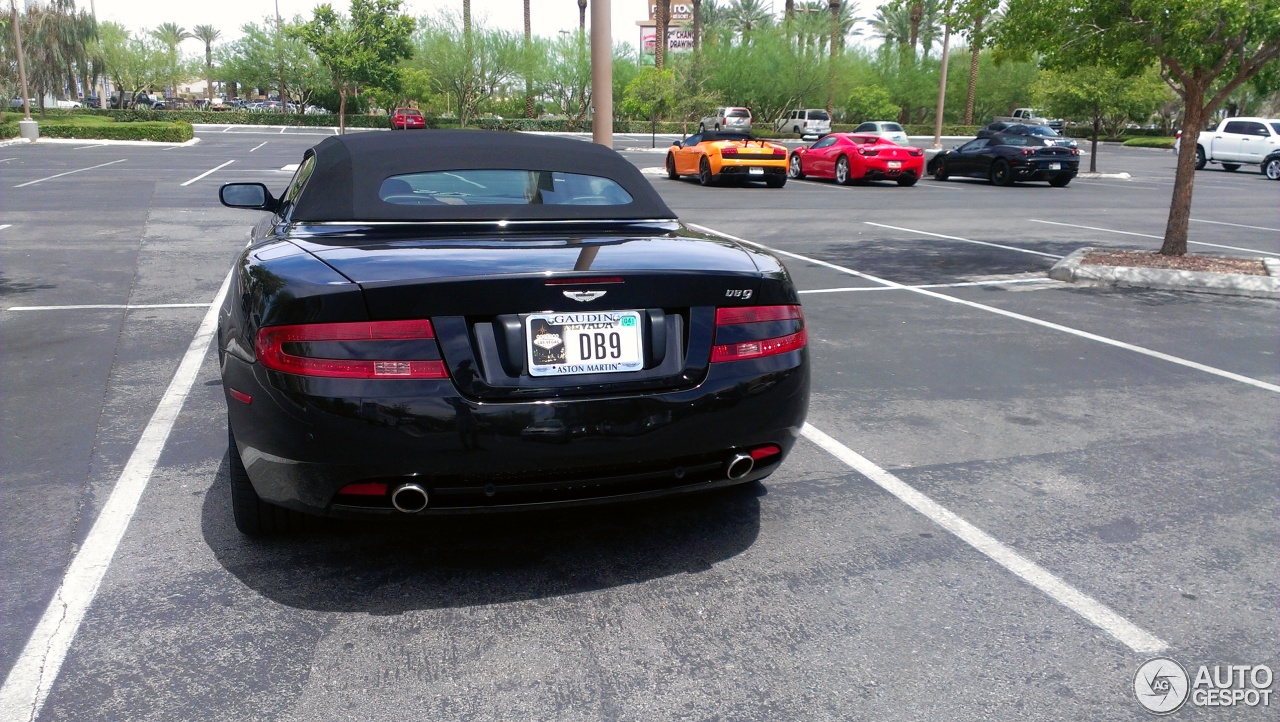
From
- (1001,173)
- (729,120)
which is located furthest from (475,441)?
(729,120)

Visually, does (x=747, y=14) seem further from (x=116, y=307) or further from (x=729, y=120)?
(x=116, y=307)

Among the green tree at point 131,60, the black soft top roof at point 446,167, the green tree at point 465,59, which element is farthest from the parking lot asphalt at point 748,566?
the green tree at point 131,60

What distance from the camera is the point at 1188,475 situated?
4613 mm

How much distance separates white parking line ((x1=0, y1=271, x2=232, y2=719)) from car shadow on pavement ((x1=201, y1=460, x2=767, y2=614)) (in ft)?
1.14

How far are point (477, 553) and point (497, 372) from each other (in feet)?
3.07

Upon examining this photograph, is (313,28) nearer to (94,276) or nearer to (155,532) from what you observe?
(94,276)

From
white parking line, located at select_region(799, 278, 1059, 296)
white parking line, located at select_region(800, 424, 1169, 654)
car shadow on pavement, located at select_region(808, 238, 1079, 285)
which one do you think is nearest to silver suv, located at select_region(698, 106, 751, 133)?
car shadow on pavement, located at select_region(808, 238, 1079, 285)

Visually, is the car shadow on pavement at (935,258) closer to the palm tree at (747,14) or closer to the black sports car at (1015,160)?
the black sports car at (1015,160)

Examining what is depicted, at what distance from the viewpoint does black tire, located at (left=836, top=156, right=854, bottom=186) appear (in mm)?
Answer: 25266

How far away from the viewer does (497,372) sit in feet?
10.2

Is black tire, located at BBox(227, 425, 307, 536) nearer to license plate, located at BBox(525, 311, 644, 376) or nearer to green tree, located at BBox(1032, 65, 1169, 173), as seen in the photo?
license plate, located at BBox(525, 311, 644, 376)

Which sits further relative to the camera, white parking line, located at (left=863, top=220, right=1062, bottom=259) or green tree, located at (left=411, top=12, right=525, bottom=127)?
green tree, located at (left=411, top=12, right=525, bottom=127)

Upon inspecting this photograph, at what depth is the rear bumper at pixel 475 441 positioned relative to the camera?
304 cm

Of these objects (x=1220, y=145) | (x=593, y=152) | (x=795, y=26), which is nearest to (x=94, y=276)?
(x=593, y=152)
